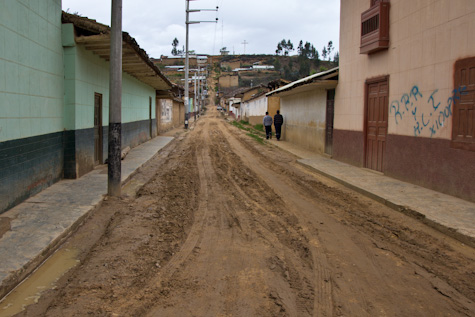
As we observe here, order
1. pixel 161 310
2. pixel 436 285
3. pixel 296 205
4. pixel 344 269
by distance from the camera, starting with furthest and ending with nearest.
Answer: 1. pixel 296 205
2. pixel 344 269
3. pixel 436 285
4. pixel 161 310

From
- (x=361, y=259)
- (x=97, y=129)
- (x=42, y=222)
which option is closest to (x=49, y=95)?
(x=42, y=222)

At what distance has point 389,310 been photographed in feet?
11.8

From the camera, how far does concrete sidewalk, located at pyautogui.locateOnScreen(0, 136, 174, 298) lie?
4.32m

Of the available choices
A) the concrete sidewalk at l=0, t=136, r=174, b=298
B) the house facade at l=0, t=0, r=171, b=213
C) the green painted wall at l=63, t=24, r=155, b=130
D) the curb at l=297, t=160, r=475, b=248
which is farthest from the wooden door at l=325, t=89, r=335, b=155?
the concrete sidewalk at l=0, t=136, r=174, b=298

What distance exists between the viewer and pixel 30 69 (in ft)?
24.0

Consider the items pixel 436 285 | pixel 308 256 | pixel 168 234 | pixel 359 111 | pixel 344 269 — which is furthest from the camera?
pixel 359 111

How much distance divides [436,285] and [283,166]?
907 cm

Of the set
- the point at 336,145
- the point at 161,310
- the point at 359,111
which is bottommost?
the point at 161,310

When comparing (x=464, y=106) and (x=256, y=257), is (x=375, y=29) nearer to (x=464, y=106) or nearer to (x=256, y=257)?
(x=464, y=106)

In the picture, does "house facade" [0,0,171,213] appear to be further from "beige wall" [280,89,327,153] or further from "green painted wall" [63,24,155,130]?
"beige wall" [280,89,327,153]

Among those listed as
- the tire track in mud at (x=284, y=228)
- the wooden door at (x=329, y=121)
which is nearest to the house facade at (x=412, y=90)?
the wooden door at (x=329, y=121)

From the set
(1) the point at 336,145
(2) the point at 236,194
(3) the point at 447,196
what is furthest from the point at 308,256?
(1) the point at 336,145

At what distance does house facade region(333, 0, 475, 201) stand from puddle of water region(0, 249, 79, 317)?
22.1 feet

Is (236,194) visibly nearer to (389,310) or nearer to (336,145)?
(389,310)
